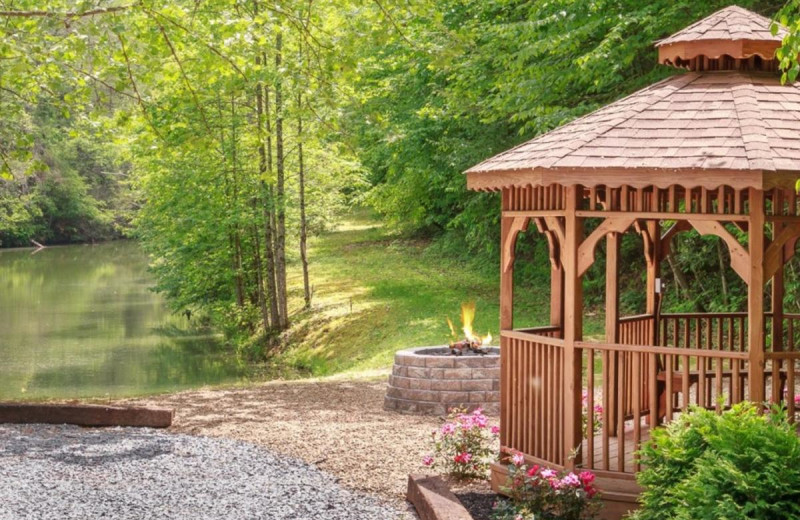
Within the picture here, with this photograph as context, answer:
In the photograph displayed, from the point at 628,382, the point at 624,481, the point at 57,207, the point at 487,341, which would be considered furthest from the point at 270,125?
the point at 57,207

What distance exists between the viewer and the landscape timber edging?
7.44m

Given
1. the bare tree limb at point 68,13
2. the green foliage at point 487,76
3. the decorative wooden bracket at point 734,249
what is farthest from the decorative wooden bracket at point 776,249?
the bare tree limb at point 68,13

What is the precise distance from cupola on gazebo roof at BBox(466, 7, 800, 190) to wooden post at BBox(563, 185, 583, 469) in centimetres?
39

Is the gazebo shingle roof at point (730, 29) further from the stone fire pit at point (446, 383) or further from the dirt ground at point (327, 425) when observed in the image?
the stone fire pit at point (446, 383)

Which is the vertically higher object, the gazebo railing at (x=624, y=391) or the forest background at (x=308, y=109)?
the forest background at (x=308, y=109)

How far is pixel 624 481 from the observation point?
25.6 ft

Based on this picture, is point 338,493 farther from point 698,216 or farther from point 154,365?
point 154,365

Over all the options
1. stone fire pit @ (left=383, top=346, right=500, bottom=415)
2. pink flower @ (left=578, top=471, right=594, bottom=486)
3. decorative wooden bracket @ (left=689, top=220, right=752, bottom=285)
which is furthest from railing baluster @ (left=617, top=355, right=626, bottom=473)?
stone fire pit @ (left=383, top=346, right=500, bottom=415)

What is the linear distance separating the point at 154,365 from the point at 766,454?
67.6 ft

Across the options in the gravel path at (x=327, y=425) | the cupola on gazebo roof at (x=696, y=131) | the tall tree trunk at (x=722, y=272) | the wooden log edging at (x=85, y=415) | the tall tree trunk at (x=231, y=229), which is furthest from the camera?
the tall tree trunk at (x=231, y=229)

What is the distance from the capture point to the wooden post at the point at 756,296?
7188mm

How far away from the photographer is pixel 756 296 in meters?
7.23

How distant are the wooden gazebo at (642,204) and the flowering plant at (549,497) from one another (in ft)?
1.01

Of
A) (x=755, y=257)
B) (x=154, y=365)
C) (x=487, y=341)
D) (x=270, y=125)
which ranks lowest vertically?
(x=154, y=365)
